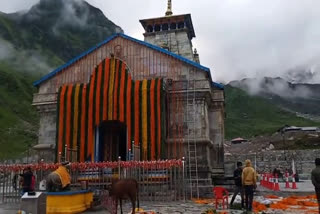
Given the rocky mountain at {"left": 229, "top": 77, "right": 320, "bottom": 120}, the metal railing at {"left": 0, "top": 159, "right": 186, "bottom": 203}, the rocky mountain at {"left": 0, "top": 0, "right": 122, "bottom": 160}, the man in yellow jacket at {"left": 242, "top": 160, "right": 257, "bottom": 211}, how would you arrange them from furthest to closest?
the rocky mountain at {"left": 229, "top": 77, "right": 320, "bottom": 120}
the rocky mountain at {"left": 0, "top": 0, "right": 122, "bottom": 160}
the metal railing at {"left": 0, "top": 159, "right": 186, "bottom": 203}
the man in yellow jacket at {"left": 242, "top": 160, "right": 257, "bottom": 211}

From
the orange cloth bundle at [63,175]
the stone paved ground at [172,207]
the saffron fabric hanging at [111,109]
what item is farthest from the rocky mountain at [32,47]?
the orange cloth bundle at [63,175]

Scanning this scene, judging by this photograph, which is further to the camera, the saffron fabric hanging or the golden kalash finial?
the golden kalash finial

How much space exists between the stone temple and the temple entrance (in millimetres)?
53

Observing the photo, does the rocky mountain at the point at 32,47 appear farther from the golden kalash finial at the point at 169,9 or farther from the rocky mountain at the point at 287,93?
the rocky mountain at the point at 287,93

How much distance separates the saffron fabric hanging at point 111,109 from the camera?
1731 cm

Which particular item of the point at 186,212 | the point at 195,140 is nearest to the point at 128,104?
the point at 195,140

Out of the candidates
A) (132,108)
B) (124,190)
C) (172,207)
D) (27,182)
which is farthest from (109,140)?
(124,190)

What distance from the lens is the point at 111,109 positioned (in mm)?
17984

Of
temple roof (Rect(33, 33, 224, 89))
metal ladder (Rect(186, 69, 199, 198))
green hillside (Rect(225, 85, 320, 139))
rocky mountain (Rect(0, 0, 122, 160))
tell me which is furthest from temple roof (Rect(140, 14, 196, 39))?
green hillside (Rect(225, 85, 320, 139))

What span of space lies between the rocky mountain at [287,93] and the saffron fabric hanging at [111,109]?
116m

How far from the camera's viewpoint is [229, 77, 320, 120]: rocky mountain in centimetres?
13412

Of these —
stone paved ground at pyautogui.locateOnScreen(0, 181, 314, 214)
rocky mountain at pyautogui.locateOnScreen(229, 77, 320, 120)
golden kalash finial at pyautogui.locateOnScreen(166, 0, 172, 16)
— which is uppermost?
rocky mountain at pyautogui.locateOnScreen(229, 77, 320, 120)

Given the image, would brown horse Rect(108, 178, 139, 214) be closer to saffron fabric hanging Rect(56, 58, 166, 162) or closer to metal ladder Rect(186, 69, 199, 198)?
metal ladder Rect(186, 69, 199, 198)

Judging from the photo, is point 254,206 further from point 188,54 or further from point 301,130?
point 301,130
